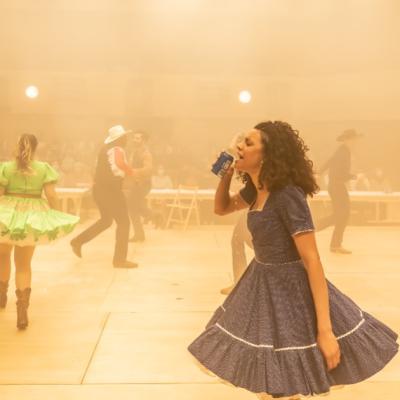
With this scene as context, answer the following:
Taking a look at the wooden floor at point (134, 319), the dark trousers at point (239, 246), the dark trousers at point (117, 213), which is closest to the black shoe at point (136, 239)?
the wooden floor at point (134, 319)

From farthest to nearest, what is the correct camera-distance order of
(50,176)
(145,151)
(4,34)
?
(4,34), (145,151), (50,176)

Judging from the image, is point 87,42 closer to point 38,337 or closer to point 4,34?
point 4,34

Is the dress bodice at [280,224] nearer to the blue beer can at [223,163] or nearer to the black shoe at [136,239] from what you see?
the blue beer can at [223,163]

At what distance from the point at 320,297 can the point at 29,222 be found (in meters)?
2.83

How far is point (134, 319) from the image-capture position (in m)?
4.97

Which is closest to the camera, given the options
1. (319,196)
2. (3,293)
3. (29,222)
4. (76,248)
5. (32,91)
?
(29,222)

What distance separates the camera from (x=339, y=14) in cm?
1380

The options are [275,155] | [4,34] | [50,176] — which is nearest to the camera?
[275,155]

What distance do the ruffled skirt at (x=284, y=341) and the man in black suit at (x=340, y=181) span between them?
6133 mm

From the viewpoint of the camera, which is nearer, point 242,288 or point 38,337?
point 242,288

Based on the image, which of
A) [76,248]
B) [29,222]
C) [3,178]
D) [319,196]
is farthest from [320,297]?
[319,196]

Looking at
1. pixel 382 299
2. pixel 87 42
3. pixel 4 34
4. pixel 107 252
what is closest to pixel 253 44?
pixel 87 42

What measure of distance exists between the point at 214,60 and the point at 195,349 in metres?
13.7

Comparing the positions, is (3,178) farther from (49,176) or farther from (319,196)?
(319,196)
